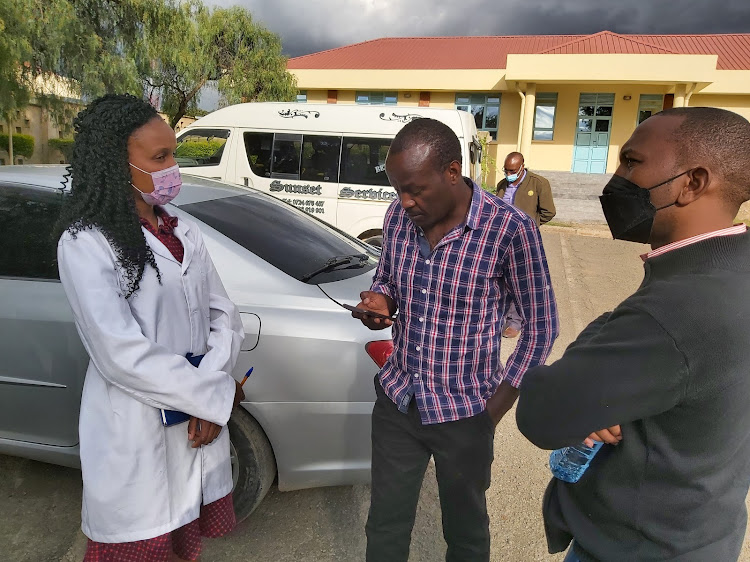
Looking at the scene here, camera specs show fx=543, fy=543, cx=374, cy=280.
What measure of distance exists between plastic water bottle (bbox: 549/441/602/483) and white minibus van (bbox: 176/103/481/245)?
6.07 meters

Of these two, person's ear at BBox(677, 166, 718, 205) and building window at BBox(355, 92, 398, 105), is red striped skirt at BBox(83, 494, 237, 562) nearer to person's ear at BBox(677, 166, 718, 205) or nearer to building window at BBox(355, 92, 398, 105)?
person's ear at BBox(677, 166, 718, 205)

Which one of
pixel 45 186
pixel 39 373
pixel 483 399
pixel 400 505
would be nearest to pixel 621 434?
pixel 483 399

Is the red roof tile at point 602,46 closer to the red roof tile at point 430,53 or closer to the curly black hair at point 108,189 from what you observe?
the red roof tile at point 430,53

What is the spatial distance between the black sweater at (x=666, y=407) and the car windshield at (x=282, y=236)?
1.64 meters

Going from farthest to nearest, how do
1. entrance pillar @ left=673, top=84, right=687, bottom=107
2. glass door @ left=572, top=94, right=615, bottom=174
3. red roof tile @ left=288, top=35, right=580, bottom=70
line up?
red roof tile @ left=288, top=35, right=580, bottom=70 < glass door @ left=572, top=94, right=615, bottom=174 < entrance pillar @ left=673, top=84, right=687, bottom=107

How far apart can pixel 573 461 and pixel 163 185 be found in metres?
1.42

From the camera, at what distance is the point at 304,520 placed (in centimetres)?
263

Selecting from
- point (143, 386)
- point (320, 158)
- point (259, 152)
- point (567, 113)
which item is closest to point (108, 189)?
point (143, 386)

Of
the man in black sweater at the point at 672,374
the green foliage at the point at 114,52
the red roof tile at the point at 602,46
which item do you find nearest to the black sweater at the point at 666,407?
the man in black sweater at the point at 672,374

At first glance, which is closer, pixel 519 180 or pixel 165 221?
pixel 165 221

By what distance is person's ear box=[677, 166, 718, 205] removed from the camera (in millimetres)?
1041

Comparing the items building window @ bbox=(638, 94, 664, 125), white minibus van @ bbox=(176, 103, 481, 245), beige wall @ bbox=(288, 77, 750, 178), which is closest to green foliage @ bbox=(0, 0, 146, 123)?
white minibus van @ bbox=(176, 103, 481, 245)

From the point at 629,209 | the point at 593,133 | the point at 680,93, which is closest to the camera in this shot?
the point at 629,209

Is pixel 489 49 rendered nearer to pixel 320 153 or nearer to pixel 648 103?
pixel 648 103
